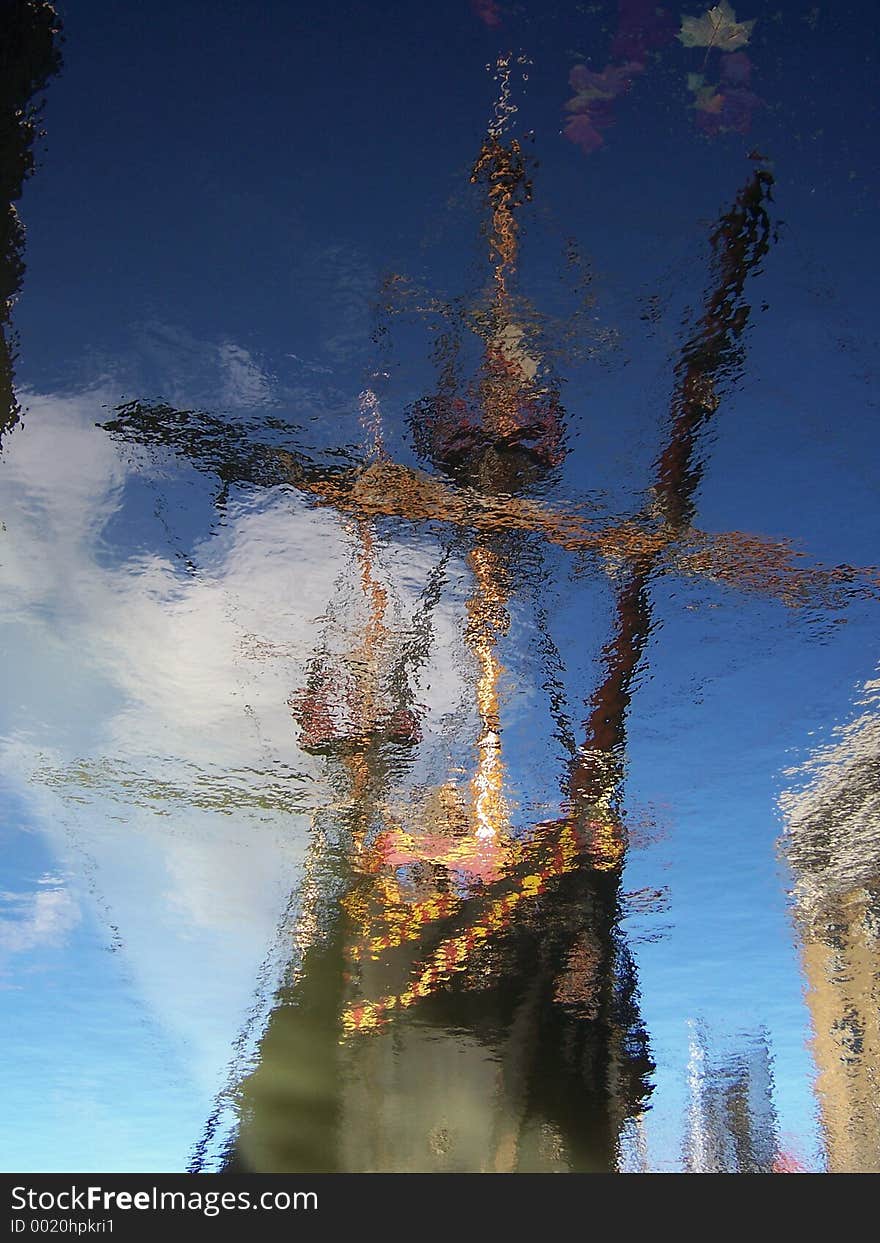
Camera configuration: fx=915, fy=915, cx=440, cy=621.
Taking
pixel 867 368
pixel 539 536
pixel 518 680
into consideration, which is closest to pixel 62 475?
pixel 539 536

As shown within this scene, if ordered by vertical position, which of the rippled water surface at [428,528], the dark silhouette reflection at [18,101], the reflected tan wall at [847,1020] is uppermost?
the dark silhouette reflection at [18,101]

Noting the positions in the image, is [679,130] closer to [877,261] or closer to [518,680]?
[877,261]

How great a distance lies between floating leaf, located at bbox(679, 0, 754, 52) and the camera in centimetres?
198

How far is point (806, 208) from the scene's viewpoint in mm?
2203

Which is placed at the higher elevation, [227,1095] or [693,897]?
[693,897]

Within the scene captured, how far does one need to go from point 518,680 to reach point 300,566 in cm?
88

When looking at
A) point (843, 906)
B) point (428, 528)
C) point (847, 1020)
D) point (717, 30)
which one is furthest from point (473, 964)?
point (717, 30)

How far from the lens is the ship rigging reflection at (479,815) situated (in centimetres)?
250

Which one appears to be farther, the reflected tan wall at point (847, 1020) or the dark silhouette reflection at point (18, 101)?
the reflected tan wall at point (847, 1020)

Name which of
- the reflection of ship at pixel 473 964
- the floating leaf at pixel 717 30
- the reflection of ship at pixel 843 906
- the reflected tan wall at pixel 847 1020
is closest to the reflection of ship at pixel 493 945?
the reflection of ship at pixel 473 964

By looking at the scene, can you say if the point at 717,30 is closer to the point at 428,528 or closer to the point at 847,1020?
the point at 428,528

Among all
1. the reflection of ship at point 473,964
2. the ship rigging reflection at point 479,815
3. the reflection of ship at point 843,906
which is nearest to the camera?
the ship rigging reflection at point 479,815

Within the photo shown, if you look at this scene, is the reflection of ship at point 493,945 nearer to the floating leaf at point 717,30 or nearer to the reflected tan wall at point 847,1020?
the floating leaf at point 717,30

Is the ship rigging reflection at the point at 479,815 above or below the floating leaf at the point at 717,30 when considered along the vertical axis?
below
